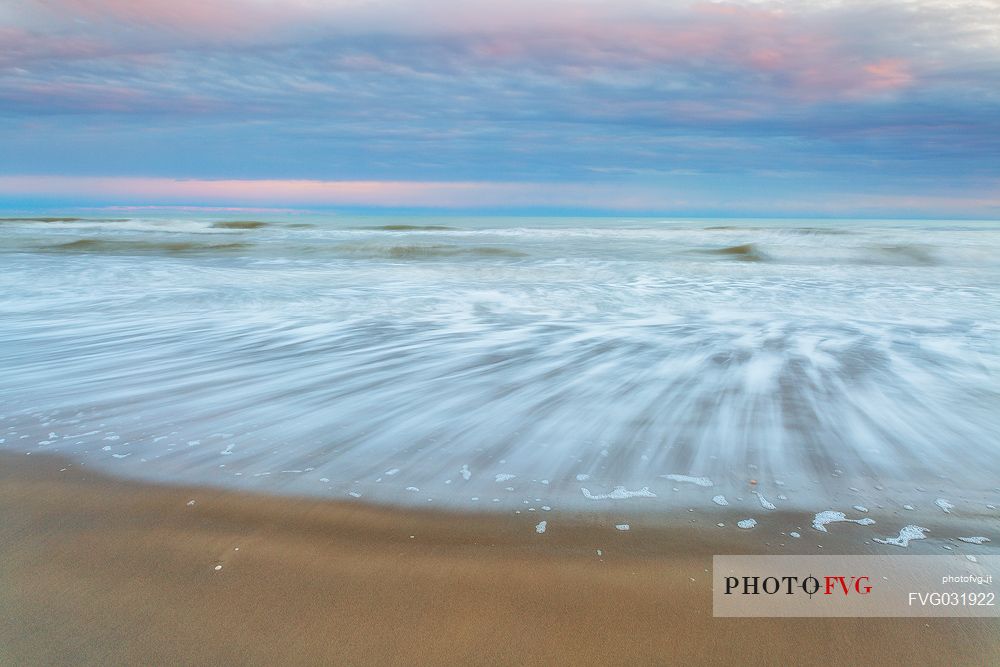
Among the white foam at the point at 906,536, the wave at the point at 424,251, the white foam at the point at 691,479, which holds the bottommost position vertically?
the white foam at the point at 906,536

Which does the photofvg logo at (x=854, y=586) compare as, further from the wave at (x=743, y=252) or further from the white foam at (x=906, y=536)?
the wave at (x=743, y=252)

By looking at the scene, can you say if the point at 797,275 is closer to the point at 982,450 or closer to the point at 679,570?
the point at 982,450

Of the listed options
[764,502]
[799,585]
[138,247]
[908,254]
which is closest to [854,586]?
[799,585]

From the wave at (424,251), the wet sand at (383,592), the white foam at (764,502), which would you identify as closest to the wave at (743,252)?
the wave at (424,251)

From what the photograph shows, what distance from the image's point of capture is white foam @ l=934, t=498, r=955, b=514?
2.15 metres

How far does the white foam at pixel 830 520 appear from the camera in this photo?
6.65 ft

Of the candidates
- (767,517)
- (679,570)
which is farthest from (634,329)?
(679,570)

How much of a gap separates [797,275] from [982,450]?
9663mm

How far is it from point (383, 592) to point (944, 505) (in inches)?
72.7

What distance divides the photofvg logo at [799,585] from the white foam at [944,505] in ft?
2.08

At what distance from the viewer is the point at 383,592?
165 centimetres

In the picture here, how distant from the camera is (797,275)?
1168cm

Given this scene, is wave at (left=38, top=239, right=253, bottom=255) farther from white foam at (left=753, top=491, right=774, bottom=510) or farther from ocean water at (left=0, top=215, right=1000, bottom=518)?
white foam at (left=753, top=491, right=774, bottom=510)

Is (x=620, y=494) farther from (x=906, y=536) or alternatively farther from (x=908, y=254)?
(x=908, y=254)
